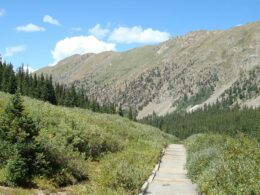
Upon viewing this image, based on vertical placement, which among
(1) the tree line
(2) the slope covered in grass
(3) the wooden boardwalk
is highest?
(1) the tree line

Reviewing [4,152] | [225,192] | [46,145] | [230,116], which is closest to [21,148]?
[4,152]

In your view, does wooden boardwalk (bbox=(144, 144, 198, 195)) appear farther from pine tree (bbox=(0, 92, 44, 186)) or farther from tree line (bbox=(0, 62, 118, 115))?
tree line (bbox=(0, 62, 118, 115))

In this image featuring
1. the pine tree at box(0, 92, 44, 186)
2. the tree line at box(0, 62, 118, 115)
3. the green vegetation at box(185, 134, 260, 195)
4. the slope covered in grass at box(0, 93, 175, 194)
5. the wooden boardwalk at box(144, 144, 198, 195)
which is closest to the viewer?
the green vegetation at box(185, 134, 260, 195)

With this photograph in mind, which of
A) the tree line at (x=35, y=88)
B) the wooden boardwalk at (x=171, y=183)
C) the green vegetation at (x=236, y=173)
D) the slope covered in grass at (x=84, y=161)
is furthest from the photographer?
the tree line at (x=35, y=88)

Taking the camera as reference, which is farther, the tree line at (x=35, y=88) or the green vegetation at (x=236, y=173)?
the tree line at (x=35, y=88)

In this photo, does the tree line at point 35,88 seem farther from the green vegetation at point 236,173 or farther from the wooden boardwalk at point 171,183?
the green vegetation at point 236,173

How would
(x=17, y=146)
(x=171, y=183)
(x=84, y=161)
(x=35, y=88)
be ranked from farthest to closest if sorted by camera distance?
(x=35, y=88), (x=84, y=161), (x=171, y=183), (x=17, y=146)

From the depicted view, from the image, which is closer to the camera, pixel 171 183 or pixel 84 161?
pixel 171 183

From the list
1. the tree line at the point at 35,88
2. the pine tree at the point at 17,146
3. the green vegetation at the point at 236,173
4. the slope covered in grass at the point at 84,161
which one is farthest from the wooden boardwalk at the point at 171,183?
the tree line at the point at 35,88

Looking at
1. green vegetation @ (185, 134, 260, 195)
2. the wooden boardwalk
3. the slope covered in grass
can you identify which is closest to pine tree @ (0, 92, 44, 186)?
the slope covered in grass

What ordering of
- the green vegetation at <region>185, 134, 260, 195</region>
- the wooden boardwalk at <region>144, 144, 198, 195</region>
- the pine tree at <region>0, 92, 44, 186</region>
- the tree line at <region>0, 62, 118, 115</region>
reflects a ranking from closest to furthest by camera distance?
the green vegetation at <region>185, 134, 260, 195</region>
the pine tree at <region>0, 92, 44, 186</region>
the wooden boardwalk at <region>144, 144, 198, 195</region>
the tree line at <region>0, 62, 118, 115</region>

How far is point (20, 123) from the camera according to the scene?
1555 centimetres

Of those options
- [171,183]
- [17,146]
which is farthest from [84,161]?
[17,146]

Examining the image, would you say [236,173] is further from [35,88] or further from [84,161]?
[35,88]
